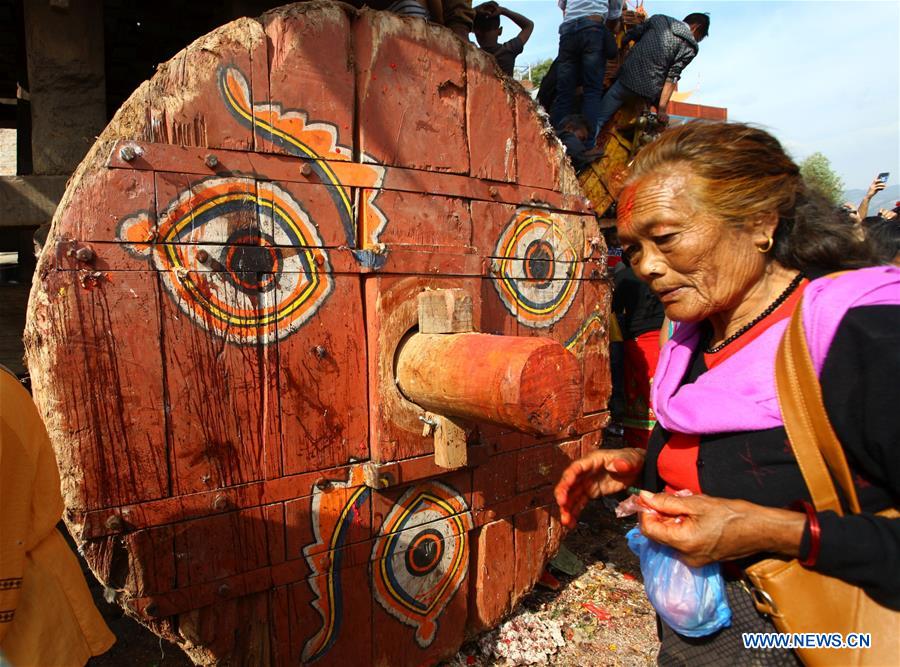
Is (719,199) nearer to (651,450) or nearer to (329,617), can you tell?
(651,450)

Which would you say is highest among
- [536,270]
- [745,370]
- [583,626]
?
[536,270]

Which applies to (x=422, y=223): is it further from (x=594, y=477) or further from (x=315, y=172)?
(x=594, y=477)

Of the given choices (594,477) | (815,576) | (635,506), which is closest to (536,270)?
(594,477)

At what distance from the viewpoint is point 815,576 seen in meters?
1.24

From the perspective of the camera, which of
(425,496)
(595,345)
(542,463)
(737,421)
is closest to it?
(737,421)

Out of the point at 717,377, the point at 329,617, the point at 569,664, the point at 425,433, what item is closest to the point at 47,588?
the point at 329,617

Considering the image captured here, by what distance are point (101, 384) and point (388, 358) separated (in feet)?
3.05

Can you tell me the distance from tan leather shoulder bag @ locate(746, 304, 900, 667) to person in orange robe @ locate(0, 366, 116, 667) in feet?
6.15

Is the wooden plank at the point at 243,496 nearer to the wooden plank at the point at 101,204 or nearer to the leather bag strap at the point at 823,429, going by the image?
the wooden plank at the point at 101,204

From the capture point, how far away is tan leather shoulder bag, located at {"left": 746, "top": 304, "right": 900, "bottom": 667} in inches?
46.3

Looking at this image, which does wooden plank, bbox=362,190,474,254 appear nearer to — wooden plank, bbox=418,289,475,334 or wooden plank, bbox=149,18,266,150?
wooden plank, bbox=418,289,475,334

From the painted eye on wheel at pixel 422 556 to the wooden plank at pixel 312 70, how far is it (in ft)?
4.73

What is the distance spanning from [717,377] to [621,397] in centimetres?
314

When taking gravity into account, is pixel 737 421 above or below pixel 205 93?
below
